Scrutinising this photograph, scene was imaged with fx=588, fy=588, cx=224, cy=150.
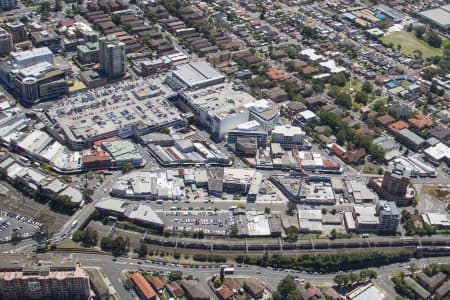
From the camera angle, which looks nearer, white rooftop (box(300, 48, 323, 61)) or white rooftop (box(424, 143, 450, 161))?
white rooftop (box(424, 143, 450, 161))

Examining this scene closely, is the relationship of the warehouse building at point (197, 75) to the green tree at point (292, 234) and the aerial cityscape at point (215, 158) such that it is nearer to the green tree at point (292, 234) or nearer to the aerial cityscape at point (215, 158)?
the aerial cityscape at point (215, 158)

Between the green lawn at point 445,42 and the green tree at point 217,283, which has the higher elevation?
the green lawn at point 445,42

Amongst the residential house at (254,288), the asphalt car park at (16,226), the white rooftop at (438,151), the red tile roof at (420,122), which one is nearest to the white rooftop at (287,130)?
the white rooftop at (438,151)

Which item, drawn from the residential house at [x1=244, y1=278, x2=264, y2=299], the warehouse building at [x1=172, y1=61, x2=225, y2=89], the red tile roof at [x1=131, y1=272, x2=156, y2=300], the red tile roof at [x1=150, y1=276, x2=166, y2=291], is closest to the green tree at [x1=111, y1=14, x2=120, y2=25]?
the warehouse building at [x1=172, y1=61, x2=225, y2=89]

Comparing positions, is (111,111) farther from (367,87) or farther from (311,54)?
(367,87)

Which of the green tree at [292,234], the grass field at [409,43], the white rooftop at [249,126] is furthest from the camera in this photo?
the grass field at [409,43]

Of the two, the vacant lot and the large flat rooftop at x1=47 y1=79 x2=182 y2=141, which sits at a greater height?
the large flat rooftop at x1=47 y1=79 x2=182 y2=141

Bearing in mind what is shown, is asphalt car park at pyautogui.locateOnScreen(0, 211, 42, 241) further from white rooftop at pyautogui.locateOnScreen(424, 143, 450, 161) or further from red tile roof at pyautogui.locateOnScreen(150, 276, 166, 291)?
white rooftop at pyautogui.locateOnScreen(424, 143, 450, 161)
